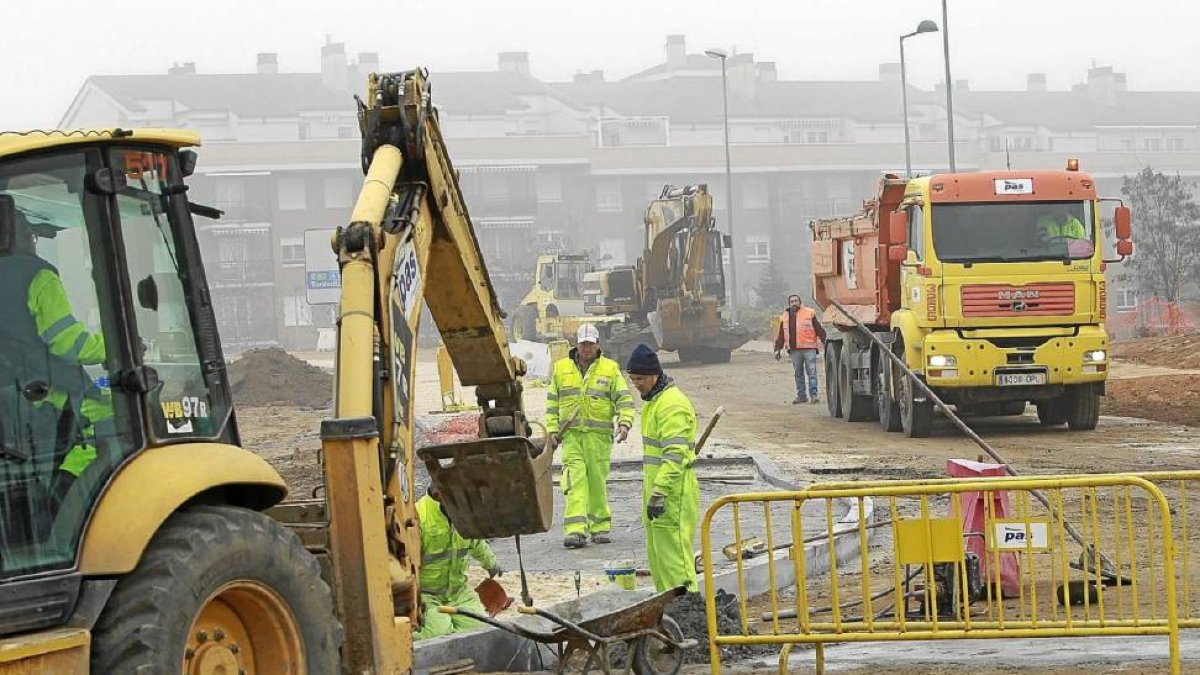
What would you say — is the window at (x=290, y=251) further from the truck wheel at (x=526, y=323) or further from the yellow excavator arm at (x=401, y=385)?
the yellow excavator arm at (x=401, y=385)

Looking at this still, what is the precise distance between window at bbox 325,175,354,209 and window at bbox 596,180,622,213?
1238 cm

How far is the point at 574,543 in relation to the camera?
13.2m

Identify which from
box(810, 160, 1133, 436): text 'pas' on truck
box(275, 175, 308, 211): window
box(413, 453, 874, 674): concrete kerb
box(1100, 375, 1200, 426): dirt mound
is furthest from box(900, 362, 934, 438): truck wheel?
box(275, 175, 308, 211): window

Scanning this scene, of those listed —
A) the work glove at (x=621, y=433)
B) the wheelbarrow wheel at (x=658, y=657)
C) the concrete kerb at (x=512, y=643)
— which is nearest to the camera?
the wheelbarrow wheel at (x=658, y=657)

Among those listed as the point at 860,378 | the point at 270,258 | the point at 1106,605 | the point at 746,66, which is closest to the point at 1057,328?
the point at 860,378

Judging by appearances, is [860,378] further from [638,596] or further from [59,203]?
[59,203]

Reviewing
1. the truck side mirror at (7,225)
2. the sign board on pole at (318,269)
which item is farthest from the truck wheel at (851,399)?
the truck side mirror at (7,225)

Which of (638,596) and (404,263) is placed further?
(638,596)

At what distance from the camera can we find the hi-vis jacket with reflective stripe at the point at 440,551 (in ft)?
30.1

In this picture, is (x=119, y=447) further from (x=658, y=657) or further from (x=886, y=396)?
(x=886, y=396)

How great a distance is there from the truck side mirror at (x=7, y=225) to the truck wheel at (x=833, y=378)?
20.0 metres

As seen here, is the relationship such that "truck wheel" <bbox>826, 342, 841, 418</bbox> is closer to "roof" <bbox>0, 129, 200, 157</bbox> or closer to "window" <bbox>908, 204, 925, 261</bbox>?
"window" <bbox>908, 204, 925, 261</bbox>

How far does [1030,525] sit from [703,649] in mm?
1947

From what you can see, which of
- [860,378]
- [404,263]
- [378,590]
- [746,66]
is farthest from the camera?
[746,66]
